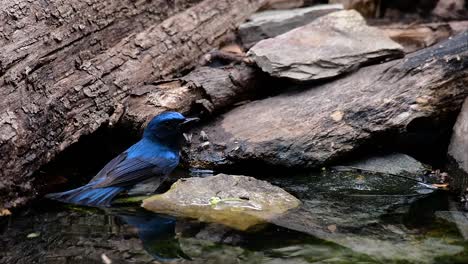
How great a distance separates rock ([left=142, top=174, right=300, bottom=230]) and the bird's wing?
A: 0.82 feet

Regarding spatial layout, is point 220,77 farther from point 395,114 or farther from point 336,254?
point 336,254

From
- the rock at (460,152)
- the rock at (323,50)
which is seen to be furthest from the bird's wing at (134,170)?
the rock at (460,152)

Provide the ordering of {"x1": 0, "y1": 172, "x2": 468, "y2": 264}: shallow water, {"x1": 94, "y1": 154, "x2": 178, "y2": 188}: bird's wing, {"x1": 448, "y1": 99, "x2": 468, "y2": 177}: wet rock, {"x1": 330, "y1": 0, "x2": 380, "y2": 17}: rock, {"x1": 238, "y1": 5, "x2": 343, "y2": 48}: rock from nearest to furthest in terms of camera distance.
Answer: {"x1": 0, "y1": 172, "x2": 468, "y2": 264}: shallow water, {"x1": 94, "y1": 154, "x2": 178, "y2": 188}: bird's wing, {"x1": 448, "y1": 99, "x2": 468, "y2": 177}: wet rock, {"x1": 238, "y1": 5, "x2": 343, "y2": 48}: rock, {"x1": 330, "y1": 0, "x2": 380, "y2": 17}: rock

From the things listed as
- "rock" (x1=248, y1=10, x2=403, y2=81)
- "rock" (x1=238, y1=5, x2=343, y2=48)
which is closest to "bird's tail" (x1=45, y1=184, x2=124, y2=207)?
"rock" (x1=248, y1=10, x2=403, y2=81)

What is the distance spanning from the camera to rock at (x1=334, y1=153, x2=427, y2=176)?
4715 millimetres

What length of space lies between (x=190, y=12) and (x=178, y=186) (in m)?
1.96

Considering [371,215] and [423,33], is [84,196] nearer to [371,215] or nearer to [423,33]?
[371,215]

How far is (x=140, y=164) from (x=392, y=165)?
1.79 m

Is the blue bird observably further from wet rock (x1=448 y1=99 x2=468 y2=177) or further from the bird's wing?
wet rock (x1=448 y1=99 x2=468 y2=177)

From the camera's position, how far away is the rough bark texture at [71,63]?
4188mm

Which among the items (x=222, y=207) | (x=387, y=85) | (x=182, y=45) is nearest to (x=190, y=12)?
(x=182, y=45)

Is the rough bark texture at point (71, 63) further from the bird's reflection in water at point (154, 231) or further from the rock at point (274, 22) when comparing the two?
the bird's reflection in water at point (154, 231)

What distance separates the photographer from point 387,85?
4984 millimetres

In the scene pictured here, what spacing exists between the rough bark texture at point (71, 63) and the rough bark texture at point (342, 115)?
Answer: 2.44ft
